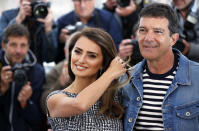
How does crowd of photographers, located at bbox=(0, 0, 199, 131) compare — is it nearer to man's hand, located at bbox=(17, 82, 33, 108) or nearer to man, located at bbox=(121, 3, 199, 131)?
man's hand, located at bbox=(17, 82, 33, 108)

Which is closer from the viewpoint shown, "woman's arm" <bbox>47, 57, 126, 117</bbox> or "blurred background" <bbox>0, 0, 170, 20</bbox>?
"woman's arm" <bbox>47, 57, 126, 117</bbox>

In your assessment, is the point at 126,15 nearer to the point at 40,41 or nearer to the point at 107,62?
the point at 40,41

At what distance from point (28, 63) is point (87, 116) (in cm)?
182

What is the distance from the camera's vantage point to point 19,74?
4.07 meters

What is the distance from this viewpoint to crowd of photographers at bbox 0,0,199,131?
4.08m

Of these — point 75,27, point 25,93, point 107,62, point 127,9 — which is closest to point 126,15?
point 127,9

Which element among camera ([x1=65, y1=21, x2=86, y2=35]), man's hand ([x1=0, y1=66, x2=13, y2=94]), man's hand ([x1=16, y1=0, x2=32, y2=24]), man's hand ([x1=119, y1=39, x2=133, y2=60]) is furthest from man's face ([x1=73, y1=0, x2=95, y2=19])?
man's hand ([x1=0, y1=66, x2=13, y2=94])

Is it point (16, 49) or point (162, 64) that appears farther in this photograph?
point (16, 49)

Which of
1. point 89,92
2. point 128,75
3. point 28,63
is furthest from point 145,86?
point 28,63

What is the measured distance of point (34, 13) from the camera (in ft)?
14.6

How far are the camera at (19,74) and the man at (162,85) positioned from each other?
1669mm

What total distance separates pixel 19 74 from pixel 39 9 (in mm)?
765

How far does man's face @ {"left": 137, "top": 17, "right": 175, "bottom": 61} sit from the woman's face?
28 centimetres

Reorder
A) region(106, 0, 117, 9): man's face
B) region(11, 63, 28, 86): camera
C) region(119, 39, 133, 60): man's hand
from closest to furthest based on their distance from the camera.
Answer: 1. region(119, 39, 133, 60): man's hand
2. region(11, 63, 28, 86): camera
3. region(106, 0, 117, 9): man's face
